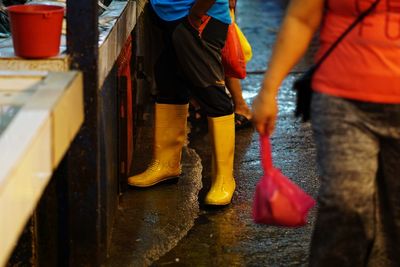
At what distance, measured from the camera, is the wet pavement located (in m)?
4.43

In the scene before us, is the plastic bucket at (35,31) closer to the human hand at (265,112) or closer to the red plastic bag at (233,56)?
the human hand at (265,112)

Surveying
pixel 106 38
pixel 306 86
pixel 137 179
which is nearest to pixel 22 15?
pixel 106 38

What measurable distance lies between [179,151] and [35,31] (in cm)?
203

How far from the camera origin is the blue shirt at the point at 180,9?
16.0 ft

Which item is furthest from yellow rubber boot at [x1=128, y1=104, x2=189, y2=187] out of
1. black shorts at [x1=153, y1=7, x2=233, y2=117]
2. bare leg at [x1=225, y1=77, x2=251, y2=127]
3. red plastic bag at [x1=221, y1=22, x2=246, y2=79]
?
bare leg at [x1=225, y1=77, x2=251, y2=127]

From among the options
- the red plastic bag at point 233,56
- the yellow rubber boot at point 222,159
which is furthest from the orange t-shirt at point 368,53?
the red plastic bag at point 233,56

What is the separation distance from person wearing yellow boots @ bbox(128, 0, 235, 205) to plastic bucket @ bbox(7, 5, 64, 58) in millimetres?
1234

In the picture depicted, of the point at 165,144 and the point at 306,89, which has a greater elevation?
the point at 306,89

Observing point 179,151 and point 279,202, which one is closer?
point 279,202

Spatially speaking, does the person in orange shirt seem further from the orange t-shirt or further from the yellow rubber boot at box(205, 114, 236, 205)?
the yellow rubber boot at box(205, 114, 236, 205)

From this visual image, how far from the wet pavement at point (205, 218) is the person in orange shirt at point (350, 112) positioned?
1.18 metres

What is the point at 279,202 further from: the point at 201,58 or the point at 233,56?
the point at 233,56

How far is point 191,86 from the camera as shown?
5.03m

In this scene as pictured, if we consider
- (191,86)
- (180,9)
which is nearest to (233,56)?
(191,86)
